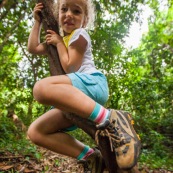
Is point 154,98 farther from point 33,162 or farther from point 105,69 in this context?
point 33,162

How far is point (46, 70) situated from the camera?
25.6 ft

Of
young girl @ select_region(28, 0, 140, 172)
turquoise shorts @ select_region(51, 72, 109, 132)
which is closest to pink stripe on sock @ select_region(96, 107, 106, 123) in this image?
young girl @ select_region(28, 0, 140, 172)

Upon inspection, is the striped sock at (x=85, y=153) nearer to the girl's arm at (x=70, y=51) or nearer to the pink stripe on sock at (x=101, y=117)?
the pink stripe on sock at (x=101, y=117)

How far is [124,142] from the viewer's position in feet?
6.01

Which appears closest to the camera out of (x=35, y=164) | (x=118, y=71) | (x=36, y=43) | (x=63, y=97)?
(x=63, y=97)

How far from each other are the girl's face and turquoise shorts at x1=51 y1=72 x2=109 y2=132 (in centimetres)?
49

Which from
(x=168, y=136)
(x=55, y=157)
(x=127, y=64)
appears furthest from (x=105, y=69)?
(x=55, y=157)

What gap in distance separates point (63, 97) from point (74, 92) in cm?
9

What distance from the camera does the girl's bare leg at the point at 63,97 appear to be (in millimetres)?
1817

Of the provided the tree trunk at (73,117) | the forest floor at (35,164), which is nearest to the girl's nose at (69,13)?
the tree trunk at (73,117)

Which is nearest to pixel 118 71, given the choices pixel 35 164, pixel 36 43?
pixel 35 164

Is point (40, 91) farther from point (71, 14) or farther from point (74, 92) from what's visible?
point (71, 14)

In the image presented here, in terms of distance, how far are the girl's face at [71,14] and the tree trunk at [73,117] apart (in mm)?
95

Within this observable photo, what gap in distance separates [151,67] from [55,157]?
653cm
